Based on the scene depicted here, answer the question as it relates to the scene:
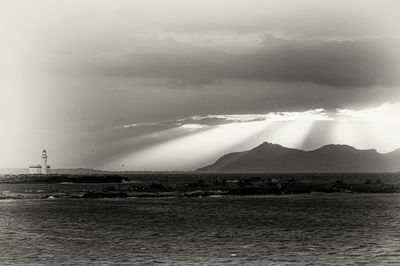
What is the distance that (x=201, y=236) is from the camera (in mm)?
50375

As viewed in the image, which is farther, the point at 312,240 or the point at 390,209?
the point at 390,209

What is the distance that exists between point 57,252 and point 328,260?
19.5 m

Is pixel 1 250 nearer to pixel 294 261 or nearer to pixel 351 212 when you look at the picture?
pixel 294 261

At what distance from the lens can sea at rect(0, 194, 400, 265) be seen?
38562 mm

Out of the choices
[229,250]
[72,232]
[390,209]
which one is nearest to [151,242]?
[229,250]

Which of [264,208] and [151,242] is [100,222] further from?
[264,208]

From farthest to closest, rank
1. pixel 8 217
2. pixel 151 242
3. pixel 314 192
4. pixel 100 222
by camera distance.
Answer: pixel 314 192
pixel 8 217
pixel 100 222
pixel 151 242

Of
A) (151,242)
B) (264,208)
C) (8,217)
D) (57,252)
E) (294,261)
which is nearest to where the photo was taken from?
(294,261)

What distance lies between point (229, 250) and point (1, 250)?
17191 mm

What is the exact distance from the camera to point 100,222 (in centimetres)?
6325

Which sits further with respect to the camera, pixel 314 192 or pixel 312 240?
pixel 314 192

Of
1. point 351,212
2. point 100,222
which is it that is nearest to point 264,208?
point 351,212

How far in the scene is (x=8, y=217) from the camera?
69.9 metres

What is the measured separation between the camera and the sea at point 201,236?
38562 mm
